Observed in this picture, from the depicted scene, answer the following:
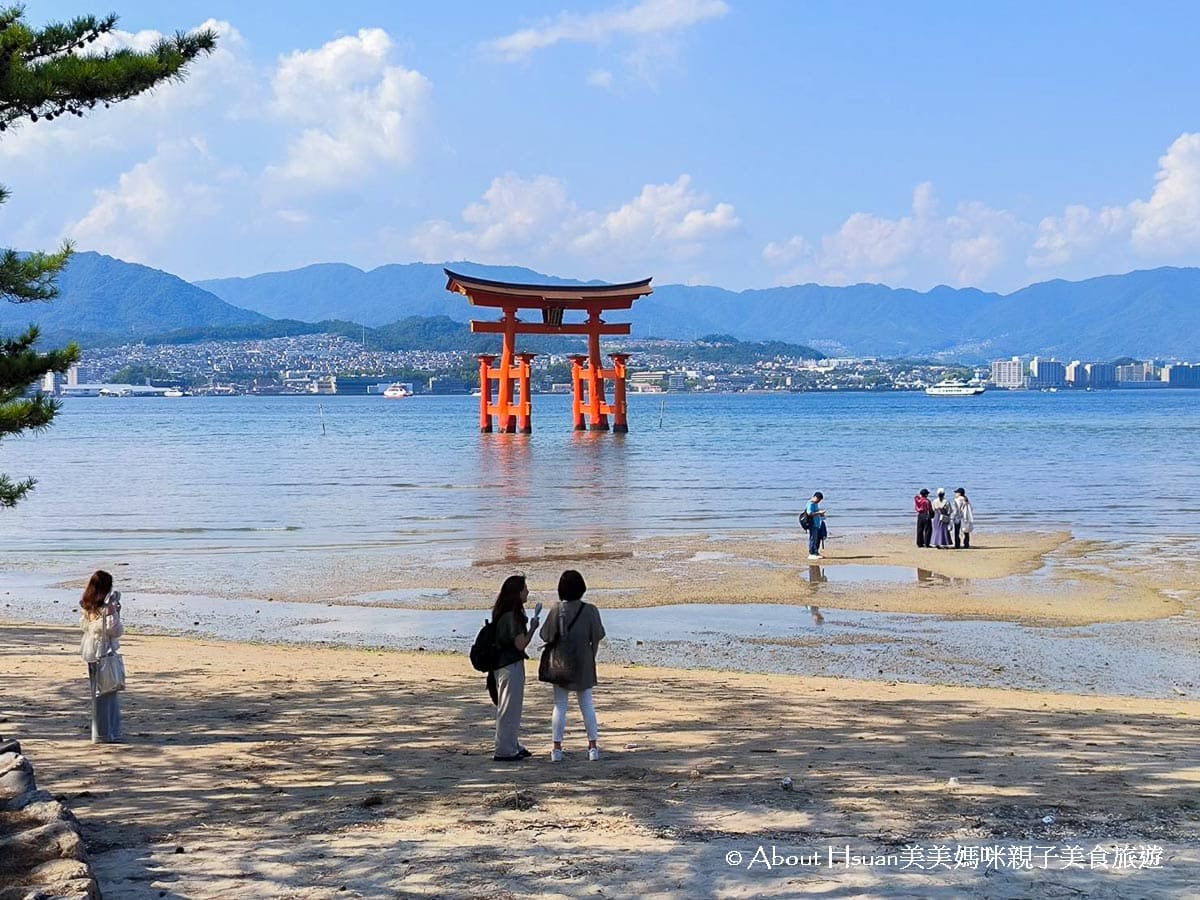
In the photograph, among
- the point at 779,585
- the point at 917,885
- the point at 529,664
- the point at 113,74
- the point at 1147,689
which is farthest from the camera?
the point at 779,585

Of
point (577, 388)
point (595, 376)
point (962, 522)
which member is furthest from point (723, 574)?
point (577, 388)

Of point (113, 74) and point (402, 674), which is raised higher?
point (113, 74)

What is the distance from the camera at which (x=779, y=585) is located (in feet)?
59.7

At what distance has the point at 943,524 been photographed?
73.4 ft

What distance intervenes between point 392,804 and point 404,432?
80421 mm

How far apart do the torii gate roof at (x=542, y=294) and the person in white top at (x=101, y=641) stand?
5450 cm

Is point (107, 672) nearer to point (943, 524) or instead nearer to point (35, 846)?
point (35, 846)

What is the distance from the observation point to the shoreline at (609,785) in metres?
5.73

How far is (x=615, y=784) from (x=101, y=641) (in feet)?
12.1

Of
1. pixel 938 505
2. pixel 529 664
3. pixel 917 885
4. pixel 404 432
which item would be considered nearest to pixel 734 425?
pixel 404 432

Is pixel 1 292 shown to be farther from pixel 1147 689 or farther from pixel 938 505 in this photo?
pixel 938 505

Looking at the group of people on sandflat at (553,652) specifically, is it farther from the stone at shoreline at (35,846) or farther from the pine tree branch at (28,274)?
the pine tree branch at (28,274)

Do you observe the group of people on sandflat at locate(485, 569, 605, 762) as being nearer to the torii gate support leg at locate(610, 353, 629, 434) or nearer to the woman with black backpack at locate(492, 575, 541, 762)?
the woman with black backpack at locate(492, 575, 541, 762)

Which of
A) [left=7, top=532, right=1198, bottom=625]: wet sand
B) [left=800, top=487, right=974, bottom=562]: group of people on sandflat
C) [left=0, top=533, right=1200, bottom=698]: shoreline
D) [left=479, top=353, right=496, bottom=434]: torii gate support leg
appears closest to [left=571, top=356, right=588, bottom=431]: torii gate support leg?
[left=479, top=353, right=496, bottom=434]: torii gate support leg
